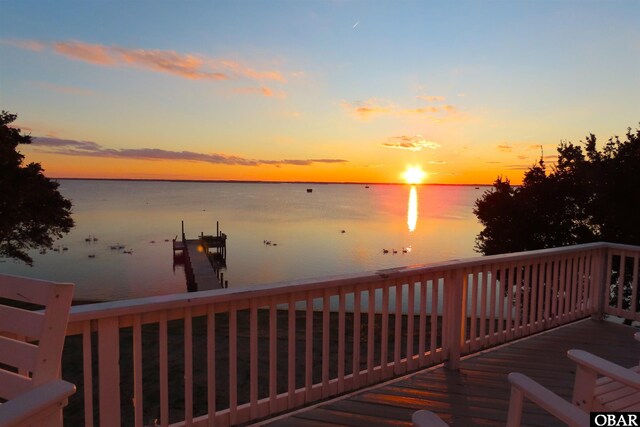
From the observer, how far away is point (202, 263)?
24875 millimetres

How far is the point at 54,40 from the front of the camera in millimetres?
11336

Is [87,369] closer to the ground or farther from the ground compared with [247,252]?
farther from the ground

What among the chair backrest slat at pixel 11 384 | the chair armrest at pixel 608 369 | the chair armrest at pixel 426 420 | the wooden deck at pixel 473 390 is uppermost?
the chair backrest slat at pixel 11 384

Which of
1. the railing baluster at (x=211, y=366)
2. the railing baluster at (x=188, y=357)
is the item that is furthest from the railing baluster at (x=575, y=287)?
the railing baluster at (x=188, y=357)

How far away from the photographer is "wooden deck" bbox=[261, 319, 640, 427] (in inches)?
103

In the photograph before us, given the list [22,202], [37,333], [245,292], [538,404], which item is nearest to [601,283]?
[538,404]

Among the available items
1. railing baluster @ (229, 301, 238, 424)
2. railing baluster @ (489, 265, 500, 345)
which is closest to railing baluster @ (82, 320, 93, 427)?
railing baluster @ (229, 301, 238, 424)

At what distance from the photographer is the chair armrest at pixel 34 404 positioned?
0.86 m

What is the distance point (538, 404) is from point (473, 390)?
78.2 inches

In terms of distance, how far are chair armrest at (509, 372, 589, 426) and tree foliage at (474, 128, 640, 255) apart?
978cm

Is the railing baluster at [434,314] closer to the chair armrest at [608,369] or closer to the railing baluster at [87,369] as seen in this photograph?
the chair armrest at [608,369]

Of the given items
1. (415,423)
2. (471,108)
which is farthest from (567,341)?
(471,108)

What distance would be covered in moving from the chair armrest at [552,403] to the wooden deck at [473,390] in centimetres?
137

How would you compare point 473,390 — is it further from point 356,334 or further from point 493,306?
point 356,334
